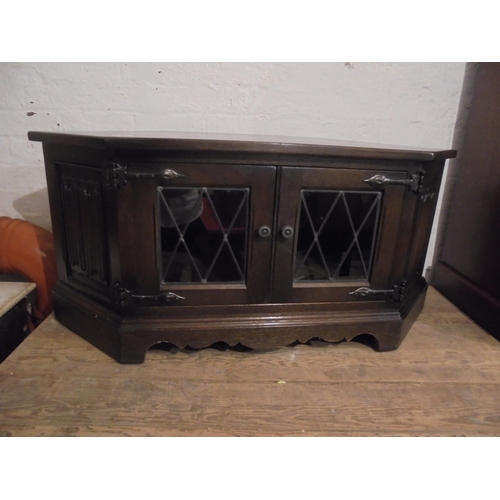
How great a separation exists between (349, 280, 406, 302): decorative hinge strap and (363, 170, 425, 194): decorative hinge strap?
283 mm

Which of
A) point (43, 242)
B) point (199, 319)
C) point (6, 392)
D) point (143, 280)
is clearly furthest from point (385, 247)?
point (43, 242)

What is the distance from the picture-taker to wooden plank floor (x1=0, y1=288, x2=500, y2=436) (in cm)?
83

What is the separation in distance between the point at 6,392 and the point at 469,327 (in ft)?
4.72

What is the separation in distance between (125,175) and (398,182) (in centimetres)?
71

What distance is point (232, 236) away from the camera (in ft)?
3.22

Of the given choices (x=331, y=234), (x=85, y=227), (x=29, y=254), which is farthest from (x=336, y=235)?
(x=29, y=254)

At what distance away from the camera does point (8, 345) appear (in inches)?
46.0

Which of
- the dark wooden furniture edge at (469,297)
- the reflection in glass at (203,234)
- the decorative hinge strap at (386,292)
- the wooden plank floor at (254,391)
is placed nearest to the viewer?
the wooden plank floor at (254,391)

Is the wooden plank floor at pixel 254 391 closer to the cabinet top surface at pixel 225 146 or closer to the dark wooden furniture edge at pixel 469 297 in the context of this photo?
the dark wooden furniture edge at pixel 469 297

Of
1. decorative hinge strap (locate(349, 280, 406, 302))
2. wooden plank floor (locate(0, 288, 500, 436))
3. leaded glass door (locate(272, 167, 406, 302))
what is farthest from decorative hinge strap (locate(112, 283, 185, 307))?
decorative hinge strap (locate(349, 280, 406, 302))

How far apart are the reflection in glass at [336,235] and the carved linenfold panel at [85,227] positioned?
21.3 inches

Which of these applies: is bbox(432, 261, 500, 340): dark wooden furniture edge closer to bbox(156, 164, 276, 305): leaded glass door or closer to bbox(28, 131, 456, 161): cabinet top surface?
bbox(28, 131, 456, 161): cabinet top surface

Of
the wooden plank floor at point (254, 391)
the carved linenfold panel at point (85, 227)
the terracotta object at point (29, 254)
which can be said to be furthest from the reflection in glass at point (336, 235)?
the terracotta object at point (29, 254)

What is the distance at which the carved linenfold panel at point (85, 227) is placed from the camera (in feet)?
3.20
